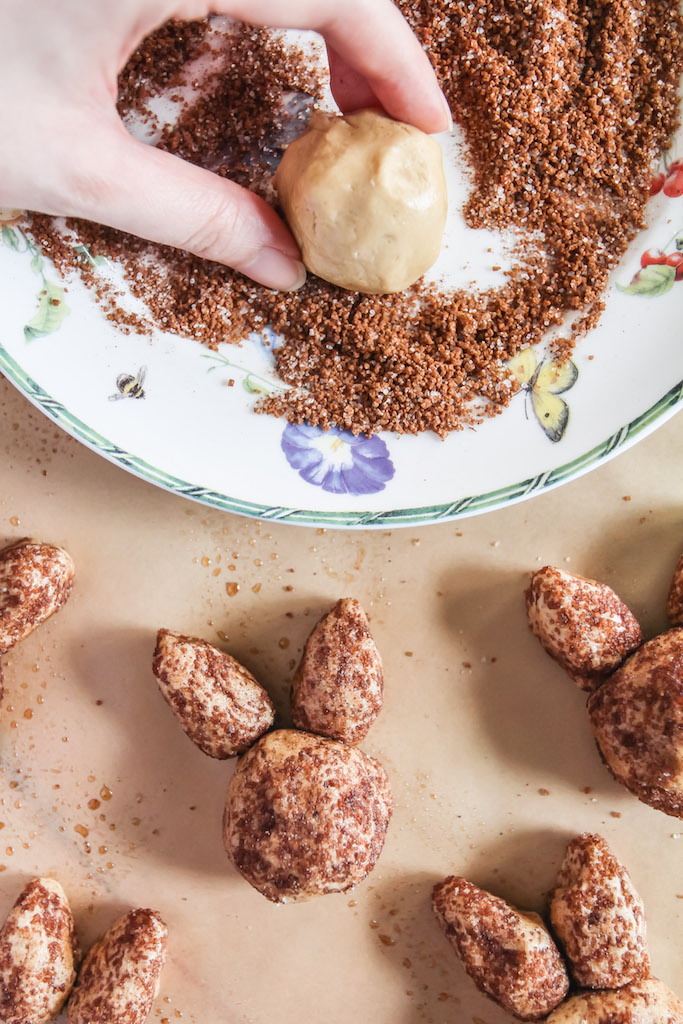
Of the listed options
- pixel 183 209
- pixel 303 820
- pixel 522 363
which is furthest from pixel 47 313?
pixel 303 820

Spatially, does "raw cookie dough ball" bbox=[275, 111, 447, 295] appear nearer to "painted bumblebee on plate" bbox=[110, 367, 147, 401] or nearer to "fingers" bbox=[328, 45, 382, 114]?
"fingers" bbox=[328, 45, 382, 114]

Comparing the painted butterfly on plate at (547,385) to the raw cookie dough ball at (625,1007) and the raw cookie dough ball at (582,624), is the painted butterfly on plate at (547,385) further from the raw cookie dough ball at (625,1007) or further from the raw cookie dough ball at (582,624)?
the raw cookie dough ball at (625,1007)

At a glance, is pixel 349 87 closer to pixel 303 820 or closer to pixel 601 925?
pixel 303 820

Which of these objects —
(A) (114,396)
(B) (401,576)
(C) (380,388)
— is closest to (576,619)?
(B) (401,576)

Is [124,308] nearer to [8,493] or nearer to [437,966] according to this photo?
[8,493]

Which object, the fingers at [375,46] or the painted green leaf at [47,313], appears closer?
the fingers at [375,46]

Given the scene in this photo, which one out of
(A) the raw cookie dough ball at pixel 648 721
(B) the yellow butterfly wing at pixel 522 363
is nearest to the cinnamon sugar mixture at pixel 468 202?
(B) the yellow butterfly wing at pixel 522 363
